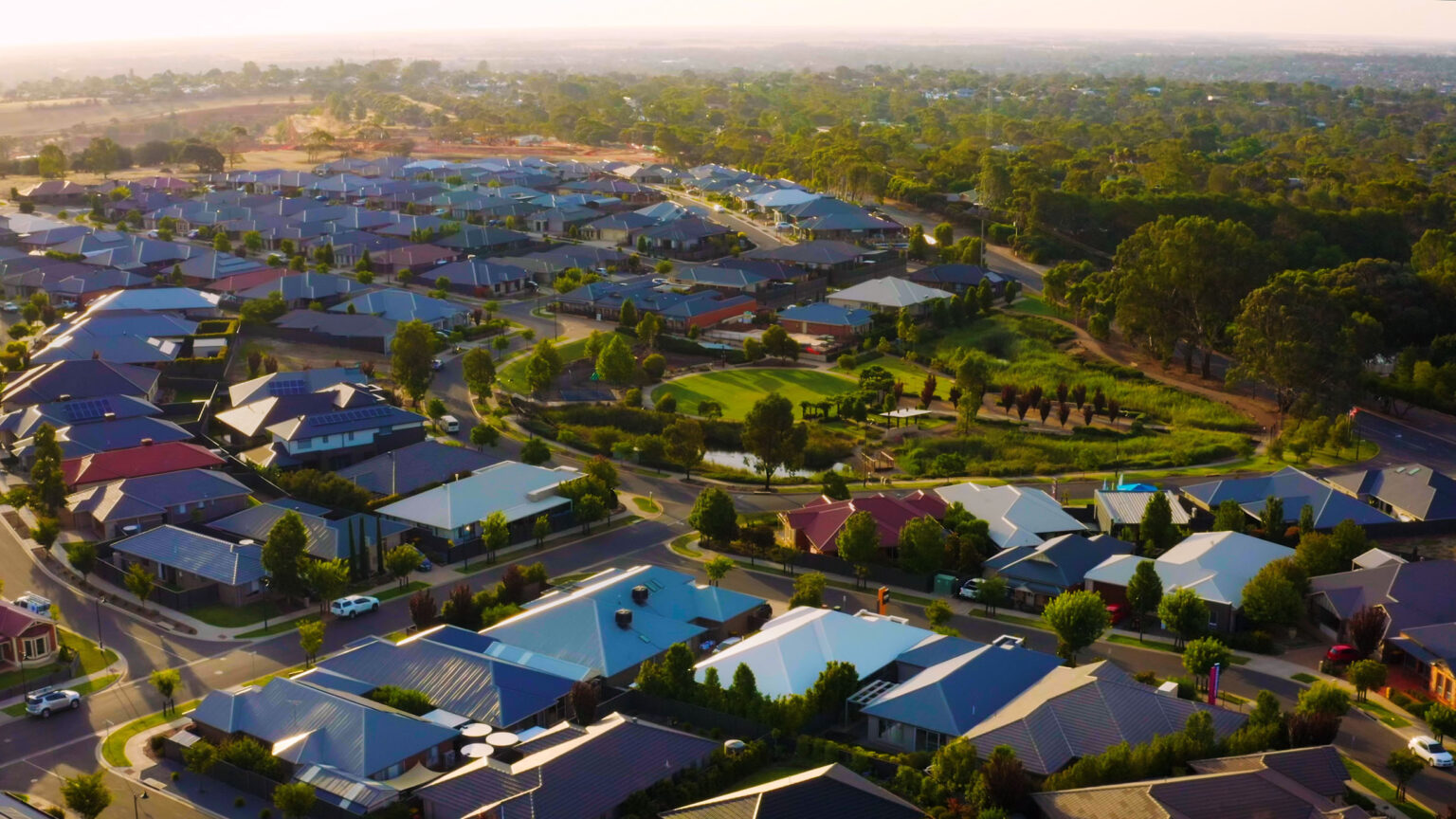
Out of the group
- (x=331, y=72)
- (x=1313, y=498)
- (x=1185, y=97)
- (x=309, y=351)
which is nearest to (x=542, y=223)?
(x=309, y=351)

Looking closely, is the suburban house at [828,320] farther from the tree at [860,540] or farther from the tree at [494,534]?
the tree at [494,534]

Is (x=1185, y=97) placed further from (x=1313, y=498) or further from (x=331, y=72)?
(x=1313, y=498)

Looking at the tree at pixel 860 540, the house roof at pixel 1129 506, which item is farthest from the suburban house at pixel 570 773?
the house roof at pixel 1129 506

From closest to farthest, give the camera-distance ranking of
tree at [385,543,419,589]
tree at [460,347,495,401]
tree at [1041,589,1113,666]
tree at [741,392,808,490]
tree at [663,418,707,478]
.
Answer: tree at [1041,589,1113,666], tree at [385,543,419,589], tree at [741,392,808,490], tree at [663,418,707,478], tree at [460,347,495,401]

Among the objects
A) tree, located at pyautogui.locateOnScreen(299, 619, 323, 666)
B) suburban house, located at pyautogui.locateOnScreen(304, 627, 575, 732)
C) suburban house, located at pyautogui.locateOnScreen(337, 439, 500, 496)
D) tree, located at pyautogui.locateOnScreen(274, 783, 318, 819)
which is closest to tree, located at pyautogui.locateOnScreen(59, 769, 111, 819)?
tree, located at pyautogui.locateOnScreen(274, 783, 318, 819)

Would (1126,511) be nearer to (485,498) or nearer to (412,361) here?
(485,498)

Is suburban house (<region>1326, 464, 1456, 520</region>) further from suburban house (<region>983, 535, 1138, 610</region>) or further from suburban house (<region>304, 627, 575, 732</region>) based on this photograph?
suburban house (<region>304, 627, 575, 732</region>)
